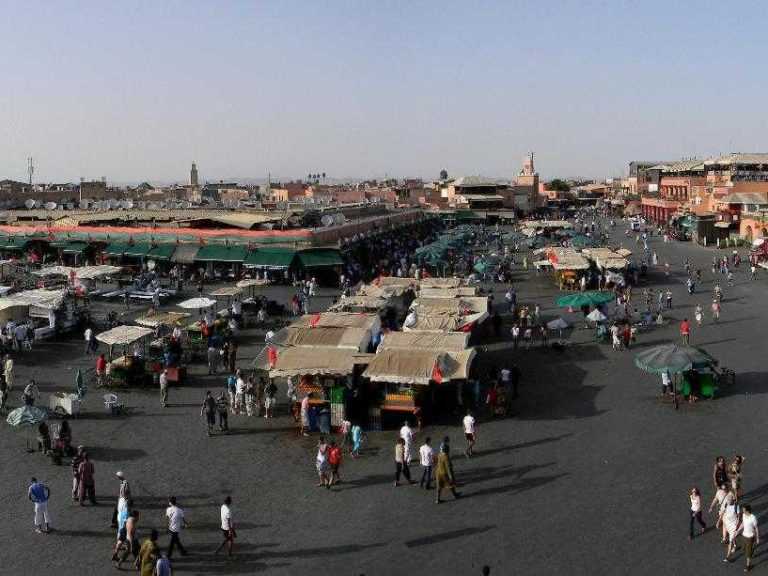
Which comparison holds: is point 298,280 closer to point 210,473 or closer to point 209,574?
point 210,473

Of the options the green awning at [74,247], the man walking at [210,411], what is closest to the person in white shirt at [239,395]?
the man walking at [210,411]

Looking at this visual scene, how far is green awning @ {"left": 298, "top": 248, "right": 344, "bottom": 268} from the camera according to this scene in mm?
38000

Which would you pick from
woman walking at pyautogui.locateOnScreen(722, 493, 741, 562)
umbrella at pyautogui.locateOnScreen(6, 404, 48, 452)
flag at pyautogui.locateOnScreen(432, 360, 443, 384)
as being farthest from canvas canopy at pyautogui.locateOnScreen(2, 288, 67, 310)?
woman walking at pyautogui.locateOnScreen(722, 493, 741, 562)

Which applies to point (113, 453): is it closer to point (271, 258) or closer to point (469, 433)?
point (469, 433)

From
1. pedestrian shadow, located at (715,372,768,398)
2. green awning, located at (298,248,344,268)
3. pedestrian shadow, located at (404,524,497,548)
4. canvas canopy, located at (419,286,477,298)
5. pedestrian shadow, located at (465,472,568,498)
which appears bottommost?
pedestrian shadow, located at (404,524,497,548)

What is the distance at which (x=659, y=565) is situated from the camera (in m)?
9.57

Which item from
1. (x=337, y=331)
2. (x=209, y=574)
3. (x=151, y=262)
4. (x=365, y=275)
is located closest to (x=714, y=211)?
(x=365, y=275)

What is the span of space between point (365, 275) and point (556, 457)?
94.2 feet

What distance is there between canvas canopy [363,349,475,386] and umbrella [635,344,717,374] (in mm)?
4042

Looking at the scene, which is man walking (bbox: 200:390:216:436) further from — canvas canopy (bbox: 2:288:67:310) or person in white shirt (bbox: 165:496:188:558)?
canvas canopy (bbox: 2:288:67:310)

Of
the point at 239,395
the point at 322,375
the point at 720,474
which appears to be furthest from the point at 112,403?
the point at 720,474

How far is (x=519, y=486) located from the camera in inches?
484

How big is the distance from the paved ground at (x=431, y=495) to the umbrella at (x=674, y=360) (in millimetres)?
869

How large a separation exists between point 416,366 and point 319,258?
23.6 meters
